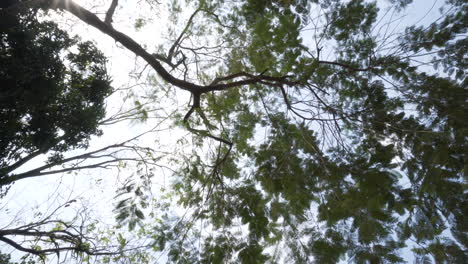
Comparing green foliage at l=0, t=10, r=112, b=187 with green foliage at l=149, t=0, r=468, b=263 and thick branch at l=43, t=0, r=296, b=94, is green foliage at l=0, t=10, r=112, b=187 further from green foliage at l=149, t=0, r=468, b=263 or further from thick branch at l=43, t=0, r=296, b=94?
green foliage at l=149, t=0, r=468, b=263

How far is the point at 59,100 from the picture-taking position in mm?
4547

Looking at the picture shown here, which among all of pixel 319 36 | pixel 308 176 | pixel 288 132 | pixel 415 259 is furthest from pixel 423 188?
pixel 319 36

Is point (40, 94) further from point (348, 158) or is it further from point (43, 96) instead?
point (348, 158)

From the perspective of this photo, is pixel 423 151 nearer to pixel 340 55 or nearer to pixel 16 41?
pixel 340 55

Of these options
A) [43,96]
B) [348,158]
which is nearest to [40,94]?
[43,96]

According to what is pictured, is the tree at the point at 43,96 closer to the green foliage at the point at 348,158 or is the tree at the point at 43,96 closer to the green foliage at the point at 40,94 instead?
the green foliage at the point at 40,94

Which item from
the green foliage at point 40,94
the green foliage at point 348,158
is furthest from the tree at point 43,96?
the green foliage at point 348,158

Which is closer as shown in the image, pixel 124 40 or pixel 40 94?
pixel 40 94

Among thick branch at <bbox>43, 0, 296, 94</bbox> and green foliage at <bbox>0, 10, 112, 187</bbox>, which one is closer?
green foliage at <bbox>0, 10, 112, 187</bbox>

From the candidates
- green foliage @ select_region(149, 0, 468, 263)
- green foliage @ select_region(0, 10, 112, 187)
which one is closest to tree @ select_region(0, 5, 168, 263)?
green foliage @ select_region(0, 10, 112, 187)

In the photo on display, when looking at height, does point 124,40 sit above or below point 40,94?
above

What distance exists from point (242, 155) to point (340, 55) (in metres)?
2.99

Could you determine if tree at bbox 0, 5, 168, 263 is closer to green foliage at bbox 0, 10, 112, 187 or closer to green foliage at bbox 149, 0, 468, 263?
green foliage at bbox 0, 10, 112, 187

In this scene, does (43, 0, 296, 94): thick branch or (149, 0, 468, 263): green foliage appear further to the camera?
(43, 0, 296, 94): thick branch
